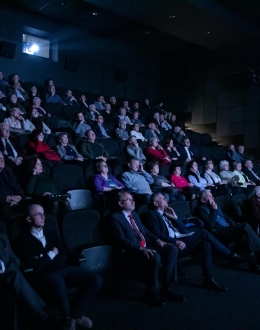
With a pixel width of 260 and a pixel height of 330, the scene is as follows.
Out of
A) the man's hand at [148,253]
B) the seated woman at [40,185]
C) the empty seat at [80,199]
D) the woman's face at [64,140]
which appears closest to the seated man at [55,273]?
the man's hand at [148,253]

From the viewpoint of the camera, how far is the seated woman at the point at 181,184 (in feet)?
16.1

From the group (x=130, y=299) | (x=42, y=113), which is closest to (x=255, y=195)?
(x=130, y=299)

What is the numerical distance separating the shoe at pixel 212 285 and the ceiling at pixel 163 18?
546 centimetres

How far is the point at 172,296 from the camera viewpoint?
8.91ft

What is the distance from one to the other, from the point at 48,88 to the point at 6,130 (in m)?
3.39

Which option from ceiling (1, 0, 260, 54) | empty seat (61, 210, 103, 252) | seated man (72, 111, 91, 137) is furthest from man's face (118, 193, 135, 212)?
ceiling (1, 0, 260, 54)

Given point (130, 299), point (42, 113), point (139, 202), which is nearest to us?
point (130, 299)

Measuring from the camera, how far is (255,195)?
14.5ft

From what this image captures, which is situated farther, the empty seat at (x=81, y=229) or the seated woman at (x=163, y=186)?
the seated woman at (x=163, y=186)

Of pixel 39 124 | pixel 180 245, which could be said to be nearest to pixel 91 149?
pixel 39 124

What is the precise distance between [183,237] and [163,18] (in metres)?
5.46

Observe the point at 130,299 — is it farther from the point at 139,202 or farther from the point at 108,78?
the point at 108,78

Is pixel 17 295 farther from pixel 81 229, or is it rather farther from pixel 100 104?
pixel 100 104

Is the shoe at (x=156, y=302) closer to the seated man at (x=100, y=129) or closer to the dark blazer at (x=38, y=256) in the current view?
the dark blazer at (x=38, y=256)
